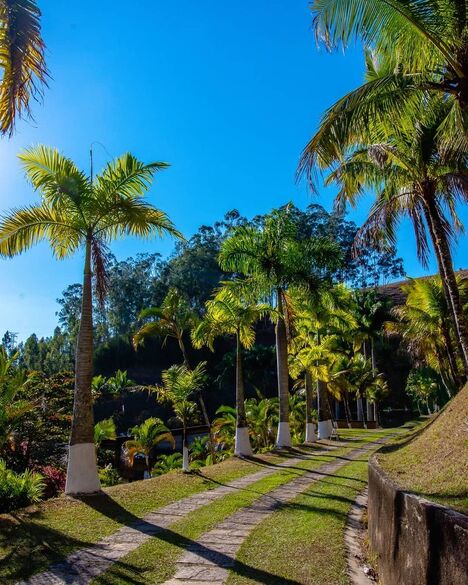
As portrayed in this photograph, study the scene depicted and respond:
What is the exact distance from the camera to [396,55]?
7.33 metres

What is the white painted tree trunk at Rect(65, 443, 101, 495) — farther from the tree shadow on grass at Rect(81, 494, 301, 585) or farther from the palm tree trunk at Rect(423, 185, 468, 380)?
the palm tree trunk at Rect(423, 185, 468, 380)

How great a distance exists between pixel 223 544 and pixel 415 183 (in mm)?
8786

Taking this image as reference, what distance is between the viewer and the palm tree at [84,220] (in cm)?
1006

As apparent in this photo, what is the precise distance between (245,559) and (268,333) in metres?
54.3

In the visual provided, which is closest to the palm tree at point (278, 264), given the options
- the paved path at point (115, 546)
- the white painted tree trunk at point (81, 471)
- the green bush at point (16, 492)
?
the paved path at point (115, 546)

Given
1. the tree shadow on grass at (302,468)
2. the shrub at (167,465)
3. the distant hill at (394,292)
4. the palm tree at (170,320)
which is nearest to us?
the tree shadow on grass at (302,468)

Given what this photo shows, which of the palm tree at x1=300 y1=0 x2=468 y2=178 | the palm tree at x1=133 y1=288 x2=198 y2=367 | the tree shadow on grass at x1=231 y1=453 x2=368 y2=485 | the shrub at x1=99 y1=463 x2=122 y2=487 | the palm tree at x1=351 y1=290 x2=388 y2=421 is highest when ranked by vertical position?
the palm tree at x1=351 y1=290 x2=388 y2=421

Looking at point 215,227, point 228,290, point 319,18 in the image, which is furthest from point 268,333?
point 319,18

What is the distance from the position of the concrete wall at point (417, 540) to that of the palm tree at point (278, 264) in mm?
12615

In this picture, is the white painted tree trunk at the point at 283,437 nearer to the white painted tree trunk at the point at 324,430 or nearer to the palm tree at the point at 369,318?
the white painted tree trunk at the point at 324,430

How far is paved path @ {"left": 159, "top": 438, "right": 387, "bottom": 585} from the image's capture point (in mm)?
5172

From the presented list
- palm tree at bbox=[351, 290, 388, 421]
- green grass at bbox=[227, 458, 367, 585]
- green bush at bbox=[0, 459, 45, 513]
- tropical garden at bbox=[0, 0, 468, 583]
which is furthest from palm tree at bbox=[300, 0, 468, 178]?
palm tree at bbox=[351, 290, 388, 421]

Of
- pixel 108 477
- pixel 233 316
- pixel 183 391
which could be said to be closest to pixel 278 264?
pixel 233 316

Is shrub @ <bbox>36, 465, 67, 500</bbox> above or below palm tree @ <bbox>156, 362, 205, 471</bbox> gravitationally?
below
